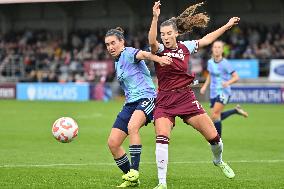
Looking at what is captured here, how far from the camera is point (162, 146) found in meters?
9.66

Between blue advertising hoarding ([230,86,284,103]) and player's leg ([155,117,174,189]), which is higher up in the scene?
Answer: player's leg ([155,117,174,189])

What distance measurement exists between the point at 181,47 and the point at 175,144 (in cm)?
724

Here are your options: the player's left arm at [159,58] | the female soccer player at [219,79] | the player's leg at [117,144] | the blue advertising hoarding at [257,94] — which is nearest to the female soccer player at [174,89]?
the player's left arm at [159,58]

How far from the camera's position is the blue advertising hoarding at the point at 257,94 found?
33.1 meters

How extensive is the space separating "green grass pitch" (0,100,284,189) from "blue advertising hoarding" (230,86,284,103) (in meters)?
7.63

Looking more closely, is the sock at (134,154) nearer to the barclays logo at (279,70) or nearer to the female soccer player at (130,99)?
the female soccer player at (130,99)

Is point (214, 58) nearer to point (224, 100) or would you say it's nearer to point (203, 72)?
point (224, 100)

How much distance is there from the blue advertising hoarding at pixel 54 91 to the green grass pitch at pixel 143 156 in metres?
12.4

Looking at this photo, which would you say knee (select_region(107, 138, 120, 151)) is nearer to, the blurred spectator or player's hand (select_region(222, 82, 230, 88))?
player's hand (select_region(222, 82, 230, 88))

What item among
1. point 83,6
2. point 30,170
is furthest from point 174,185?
point 83,6

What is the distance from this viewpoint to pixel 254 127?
2216cm

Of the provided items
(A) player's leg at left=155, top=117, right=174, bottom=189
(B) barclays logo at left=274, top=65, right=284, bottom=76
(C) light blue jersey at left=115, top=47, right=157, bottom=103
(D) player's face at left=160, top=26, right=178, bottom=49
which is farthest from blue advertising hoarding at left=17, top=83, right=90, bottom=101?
(A) player's leg at left=155, top=117, right=174, bottom=189

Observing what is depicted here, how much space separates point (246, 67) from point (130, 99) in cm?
2575

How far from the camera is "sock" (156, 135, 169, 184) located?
956 centimetres
